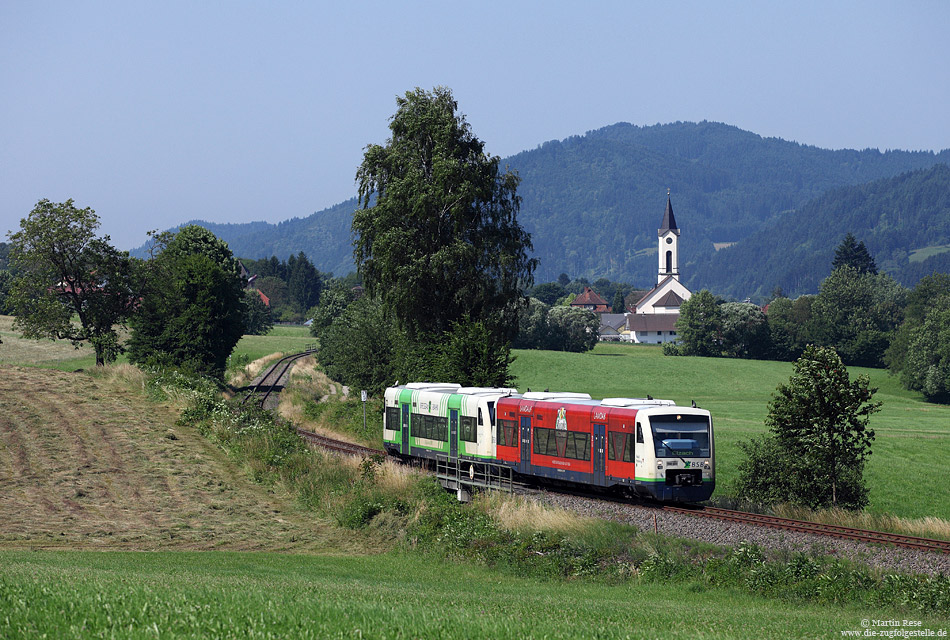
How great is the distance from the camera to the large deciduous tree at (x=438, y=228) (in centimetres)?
5175

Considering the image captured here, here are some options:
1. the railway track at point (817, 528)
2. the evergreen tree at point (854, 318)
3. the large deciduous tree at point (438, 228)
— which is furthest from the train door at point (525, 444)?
the evergreen tree at point (854, 318)

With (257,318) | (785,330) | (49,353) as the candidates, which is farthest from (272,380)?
(785,330)

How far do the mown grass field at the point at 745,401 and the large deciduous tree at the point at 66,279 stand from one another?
4475 cm

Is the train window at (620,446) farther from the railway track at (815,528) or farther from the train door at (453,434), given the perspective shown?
the train door at (453,434)

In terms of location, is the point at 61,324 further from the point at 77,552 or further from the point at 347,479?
the point at 77,552

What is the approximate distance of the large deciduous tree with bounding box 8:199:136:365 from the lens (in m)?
63.9

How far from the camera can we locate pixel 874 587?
18875 mm

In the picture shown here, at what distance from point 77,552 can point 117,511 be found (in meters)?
7.48

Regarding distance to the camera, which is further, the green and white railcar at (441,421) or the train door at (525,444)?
the green and white railcar at (441,421)

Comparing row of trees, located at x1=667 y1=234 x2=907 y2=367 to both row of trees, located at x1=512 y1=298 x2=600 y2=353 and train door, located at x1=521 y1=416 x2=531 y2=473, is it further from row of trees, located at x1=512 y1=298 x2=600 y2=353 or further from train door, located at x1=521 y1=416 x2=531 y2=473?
train door, located at x1=521 y1=416 x2=531 y2=473

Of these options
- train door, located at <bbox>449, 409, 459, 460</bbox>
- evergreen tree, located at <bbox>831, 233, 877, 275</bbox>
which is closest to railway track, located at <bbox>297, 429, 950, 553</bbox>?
train door, located at <bbox>449, 409, 459, 460</bbox>

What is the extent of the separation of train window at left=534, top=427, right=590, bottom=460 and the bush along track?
3.01 meters

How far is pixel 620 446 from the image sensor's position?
29.0 m

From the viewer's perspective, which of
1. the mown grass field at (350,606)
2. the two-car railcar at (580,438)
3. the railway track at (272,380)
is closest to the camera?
the mown grass field at (350,606)
